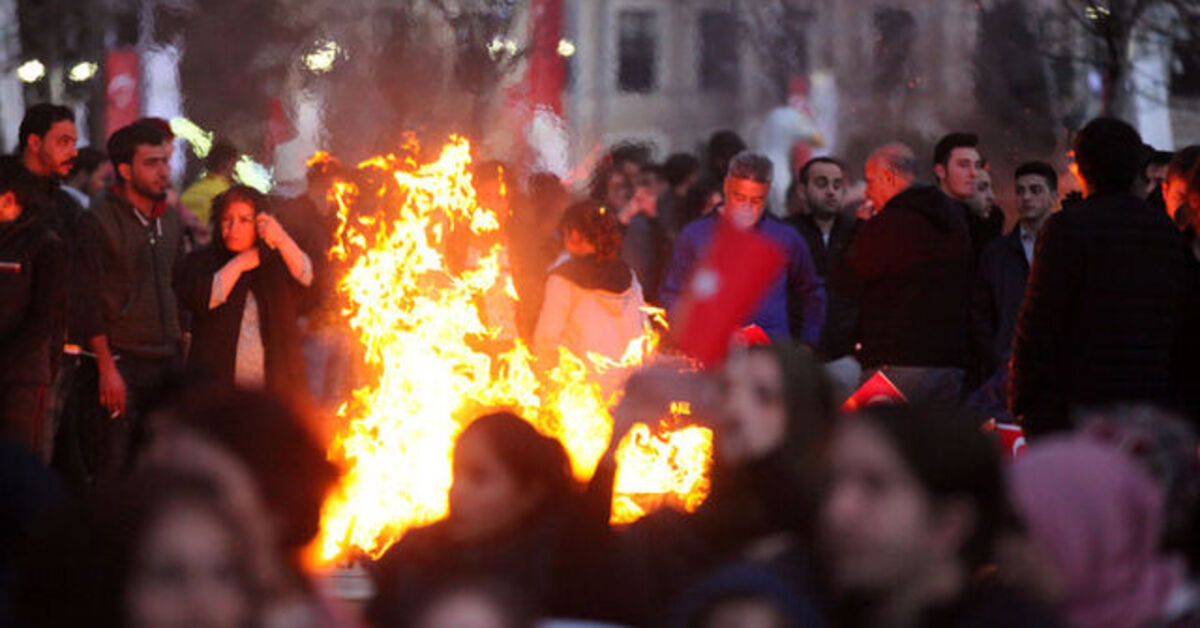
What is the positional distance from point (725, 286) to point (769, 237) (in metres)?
5.31

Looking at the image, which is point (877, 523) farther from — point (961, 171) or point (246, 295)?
point (961, 171)

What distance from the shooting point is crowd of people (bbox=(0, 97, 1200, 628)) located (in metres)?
4.10

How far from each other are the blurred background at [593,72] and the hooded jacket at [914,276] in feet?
18.7

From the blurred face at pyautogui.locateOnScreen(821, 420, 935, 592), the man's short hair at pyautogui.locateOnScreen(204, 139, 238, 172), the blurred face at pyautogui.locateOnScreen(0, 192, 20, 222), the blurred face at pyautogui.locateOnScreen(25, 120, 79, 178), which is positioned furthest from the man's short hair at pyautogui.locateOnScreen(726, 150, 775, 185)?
the blurred face at pyautogui.locateOnScreen(821, 420, 935, 592)

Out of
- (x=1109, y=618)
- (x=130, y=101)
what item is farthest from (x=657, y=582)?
(x=130, y=101)

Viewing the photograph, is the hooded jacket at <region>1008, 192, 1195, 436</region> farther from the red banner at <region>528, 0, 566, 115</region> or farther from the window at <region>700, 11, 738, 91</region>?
the window at <region>700, 11, 738, 91</region>

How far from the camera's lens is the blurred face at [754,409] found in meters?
5.27

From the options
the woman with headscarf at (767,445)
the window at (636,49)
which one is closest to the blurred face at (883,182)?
the woman with headscarf at (767,445)

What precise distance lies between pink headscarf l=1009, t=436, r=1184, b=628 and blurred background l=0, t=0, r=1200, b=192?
444 inches

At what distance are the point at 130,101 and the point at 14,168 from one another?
8138mm

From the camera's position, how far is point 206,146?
54.2ft

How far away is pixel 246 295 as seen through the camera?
1114cm

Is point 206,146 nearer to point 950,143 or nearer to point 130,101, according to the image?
point 130,101

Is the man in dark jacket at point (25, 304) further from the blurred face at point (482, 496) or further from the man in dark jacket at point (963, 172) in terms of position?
the blurred face at point (482, 496)
